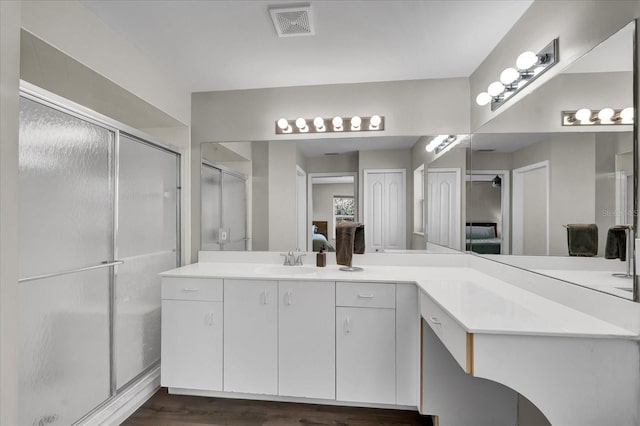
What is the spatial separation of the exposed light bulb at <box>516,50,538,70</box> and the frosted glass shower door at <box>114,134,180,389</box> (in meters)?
2.31

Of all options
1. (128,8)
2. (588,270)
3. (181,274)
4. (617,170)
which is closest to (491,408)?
(588,270)

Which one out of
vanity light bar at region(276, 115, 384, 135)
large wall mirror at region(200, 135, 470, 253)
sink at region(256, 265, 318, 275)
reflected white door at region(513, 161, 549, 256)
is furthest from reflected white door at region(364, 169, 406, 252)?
reflected white door at region(513, 161, 549, 256)

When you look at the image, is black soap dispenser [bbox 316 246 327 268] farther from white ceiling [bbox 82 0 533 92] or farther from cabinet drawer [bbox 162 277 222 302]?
white ceiling [bbox 82 0 533 92]

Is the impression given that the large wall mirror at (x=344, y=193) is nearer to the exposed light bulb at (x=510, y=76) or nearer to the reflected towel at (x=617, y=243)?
the exposed light bulb at (x=510, y=76)

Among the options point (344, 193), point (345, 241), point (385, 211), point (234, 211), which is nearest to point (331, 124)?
point (344, 193)

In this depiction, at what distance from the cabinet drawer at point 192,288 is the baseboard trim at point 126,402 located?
604 mm

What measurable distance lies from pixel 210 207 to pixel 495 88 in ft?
7.42

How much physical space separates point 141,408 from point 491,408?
2140 mm

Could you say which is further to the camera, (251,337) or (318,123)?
(318,123)

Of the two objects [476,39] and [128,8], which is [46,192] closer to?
[128,8]

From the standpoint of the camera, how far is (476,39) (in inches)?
79.4

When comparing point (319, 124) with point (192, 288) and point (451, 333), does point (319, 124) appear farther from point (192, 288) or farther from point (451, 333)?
point (451, 333)

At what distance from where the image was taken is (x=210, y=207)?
9.12ft

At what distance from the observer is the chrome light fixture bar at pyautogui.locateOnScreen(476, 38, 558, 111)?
60.9 inches
